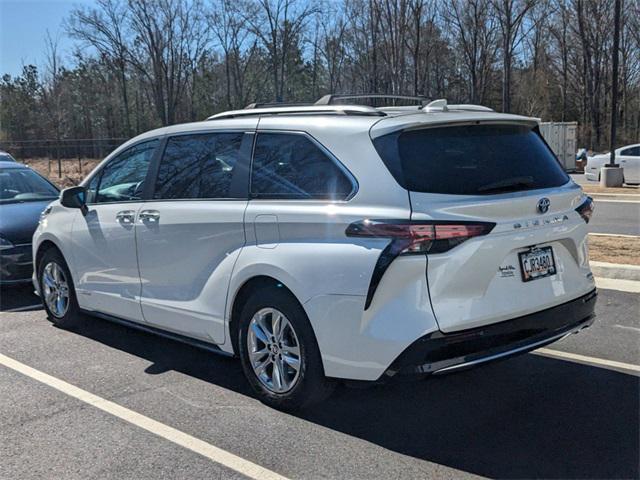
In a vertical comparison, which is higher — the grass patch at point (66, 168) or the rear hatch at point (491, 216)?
the grass patch at point (66, 168)

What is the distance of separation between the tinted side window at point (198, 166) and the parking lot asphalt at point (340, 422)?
138 centimetres

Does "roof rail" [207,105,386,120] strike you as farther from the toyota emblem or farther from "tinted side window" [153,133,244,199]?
the toyota emblem

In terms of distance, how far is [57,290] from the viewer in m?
6.31

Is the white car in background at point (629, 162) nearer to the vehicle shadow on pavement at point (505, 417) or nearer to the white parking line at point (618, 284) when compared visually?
the white parking line at point (618, 284)

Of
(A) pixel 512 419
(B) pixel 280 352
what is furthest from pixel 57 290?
(A) pixel 512 419

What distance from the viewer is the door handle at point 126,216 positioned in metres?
5.16

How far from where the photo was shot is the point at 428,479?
10.8 feet

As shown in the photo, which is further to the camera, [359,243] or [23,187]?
[23,187]

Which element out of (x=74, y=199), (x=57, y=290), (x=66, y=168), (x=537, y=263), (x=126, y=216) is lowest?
(x=57, y=290)

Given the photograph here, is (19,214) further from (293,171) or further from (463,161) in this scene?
(463,161)

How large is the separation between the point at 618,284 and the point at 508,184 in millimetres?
4103

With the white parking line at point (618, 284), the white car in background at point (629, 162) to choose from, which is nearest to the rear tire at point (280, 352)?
the white parking line at point (618, 284)

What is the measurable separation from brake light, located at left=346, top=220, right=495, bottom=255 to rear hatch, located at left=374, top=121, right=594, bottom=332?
0.03 m

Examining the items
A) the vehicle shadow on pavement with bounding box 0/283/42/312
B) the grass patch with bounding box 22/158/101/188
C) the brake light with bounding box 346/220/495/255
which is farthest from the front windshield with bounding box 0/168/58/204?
the grass patch with bounding box 22/158/101/188
